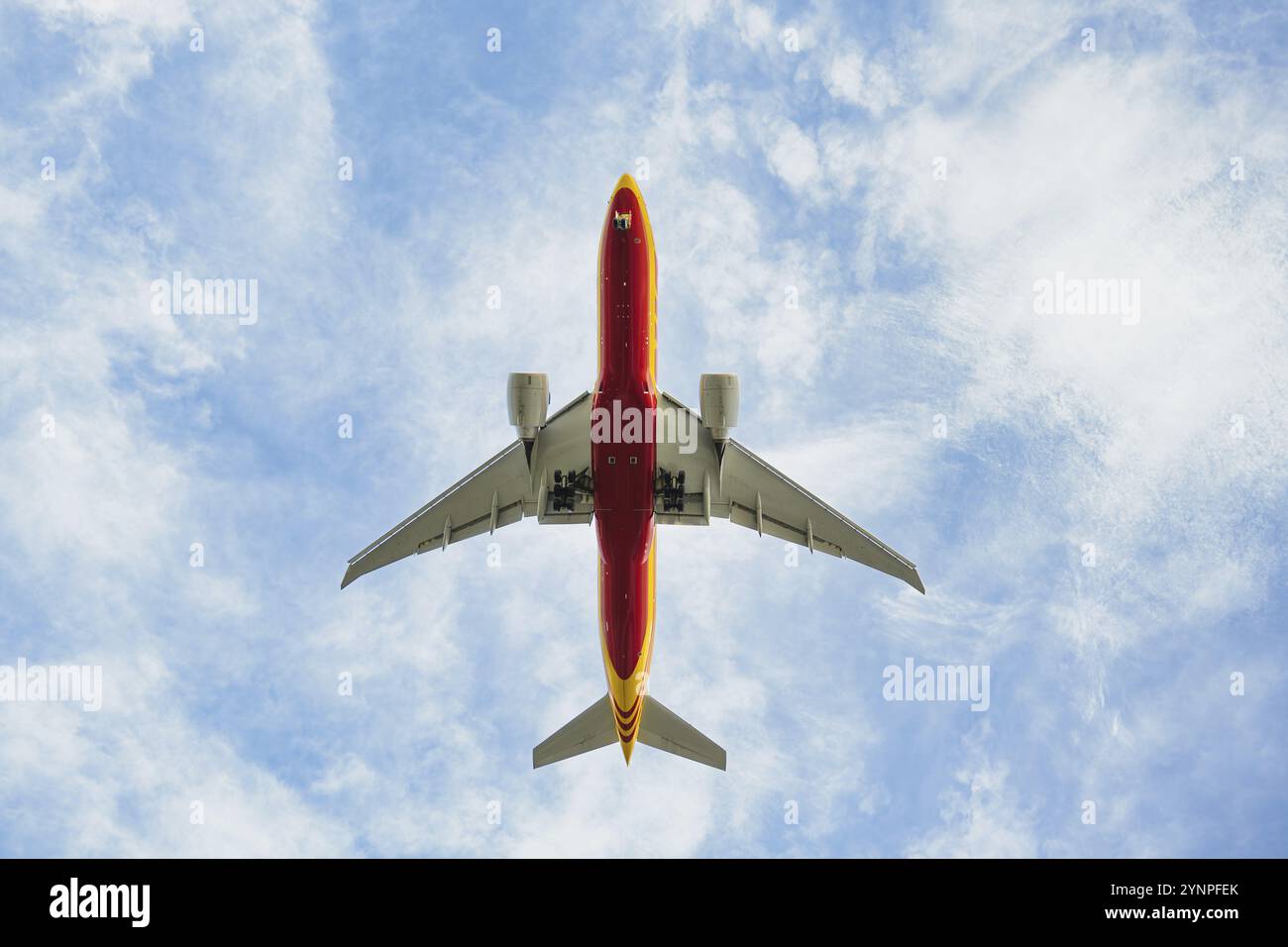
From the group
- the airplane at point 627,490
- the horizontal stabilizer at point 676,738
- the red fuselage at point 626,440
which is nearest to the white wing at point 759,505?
the airplane at point 627,490

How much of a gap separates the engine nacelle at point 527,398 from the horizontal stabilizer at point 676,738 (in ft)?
47.9

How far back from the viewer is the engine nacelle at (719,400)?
102 ft

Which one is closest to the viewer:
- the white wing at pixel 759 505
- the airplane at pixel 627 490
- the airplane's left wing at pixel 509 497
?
the airplane at pixel 627 490

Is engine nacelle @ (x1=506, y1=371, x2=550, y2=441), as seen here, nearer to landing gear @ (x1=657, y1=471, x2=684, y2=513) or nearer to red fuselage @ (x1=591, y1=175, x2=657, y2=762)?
red fuselage @ (x1=591, y1=175, x2=657, y2=762)

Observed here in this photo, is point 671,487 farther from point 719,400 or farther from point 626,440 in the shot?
point 719,400

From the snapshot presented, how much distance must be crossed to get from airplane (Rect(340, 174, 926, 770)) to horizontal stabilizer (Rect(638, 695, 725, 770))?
41 mm

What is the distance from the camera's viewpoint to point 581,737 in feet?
133

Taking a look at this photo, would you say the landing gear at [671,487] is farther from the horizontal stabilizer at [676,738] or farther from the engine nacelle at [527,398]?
the horizontal stabilizer at [676,738]

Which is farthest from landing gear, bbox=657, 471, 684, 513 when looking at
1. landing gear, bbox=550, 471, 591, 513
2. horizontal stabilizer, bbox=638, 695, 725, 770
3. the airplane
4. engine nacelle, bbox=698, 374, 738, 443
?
horizontal stabilizer, bbox=638, 695, 725, 770

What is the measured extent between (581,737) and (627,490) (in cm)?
1329

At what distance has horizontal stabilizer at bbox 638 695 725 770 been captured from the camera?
4012 cm
